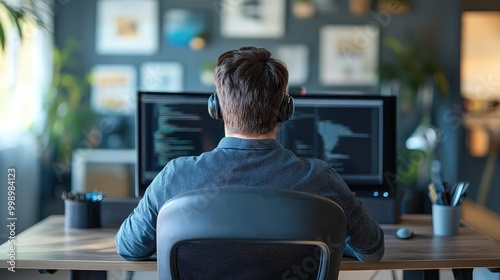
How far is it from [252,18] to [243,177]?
14.1 feet

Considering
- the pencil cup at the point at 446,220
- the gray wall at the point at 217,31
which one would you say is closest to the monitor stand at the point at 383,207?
the pencil cup at the point at 446,220

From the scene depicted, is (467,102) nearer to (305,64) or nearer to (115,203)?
(305,64)

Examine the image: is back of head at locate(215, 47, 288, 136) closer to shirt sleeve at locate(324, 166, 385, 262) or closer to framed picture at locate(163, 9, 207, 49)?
shirt sleeve at locate(324, 166, 385, 262)

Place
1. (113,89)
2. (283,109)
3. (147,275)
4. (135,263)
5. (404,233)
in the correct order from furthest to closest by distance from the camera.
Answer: (113,89) < (147,275) < (404,233) < (135,263) < (283,109)

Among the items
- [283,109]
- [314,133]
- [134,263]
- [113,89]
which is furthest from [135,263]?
[113,89]

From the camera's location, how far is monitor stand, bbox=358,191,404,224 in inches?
92.3

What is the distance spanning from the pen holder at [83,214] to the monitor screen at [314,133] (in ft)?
0.45

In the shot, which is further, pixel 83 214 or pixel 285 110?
pixel 83 214

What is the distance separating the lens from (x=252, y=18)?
5758 millimetres

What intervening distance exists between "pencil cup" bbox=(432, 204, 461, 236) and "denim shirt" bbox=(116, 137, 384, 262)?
1.90 ft

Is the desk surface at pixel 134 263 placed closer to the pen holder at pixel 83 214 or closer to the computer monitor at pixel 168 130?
the pen holder at pixel 83 214

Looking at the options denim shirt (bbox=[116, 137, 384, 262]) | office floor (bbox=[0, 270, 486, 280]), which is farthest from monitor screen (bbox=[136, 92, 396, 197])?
denim shirt (bbox=[116, 137, 384, 262])

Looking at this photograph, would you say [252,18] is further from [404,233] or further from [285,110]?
[285,110]

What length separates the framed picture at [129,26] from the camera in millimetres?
5730
